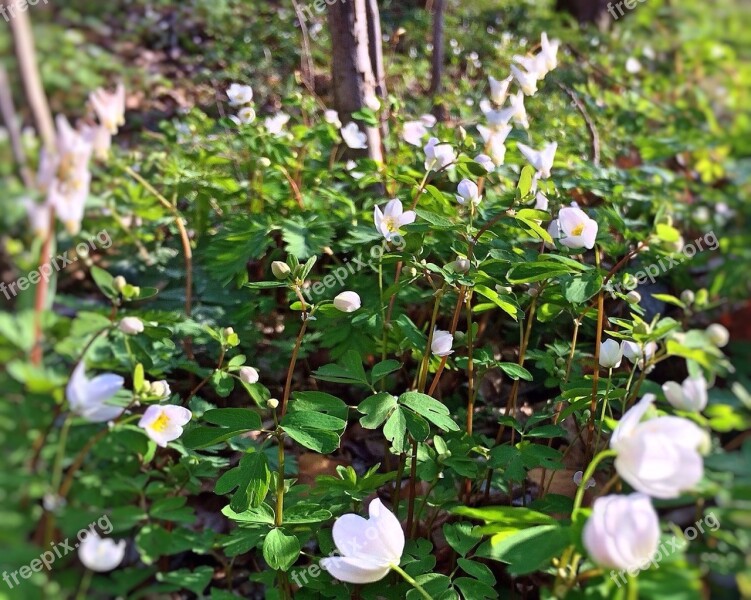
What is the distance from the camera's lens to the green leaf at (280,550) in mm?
1110

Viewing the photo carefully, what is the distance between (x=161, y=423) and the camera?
3.49ft

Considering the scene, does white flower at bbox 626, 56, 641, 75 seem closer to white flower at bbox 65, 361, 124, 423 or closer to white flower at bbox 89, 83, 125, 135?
white flower at bbox 89, 83, 125, 135

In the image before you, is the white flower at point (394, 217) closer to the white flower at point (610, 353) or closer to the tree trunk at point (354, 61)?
the white flower at point (610, 353)

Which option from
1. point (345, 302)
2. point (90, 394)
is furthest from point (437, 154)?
point (90, 394)

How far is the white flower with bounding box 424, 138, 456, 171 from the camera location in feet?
5.27

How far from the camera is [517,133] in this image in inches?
75.1

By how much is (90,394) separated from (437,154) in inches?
41.5

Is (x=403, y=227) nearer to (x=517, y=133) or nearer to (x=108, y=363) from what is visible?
(x=108, y=363)

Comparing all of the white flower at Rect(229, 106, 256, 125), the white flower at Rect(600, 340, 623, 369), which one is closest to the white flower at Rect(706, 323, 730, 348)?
the white flower at Rect(600, 340, 623, 369)

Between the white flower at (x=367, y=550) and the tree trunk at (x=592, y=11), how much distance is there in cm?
532

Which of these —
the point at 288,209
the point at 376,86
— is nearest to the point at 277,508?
the point at 288,209

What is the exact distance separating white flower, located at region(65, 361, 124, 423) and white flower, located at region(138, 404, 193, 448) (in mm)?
122

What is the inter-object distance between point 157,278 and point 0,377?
1.33 metres
